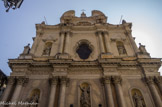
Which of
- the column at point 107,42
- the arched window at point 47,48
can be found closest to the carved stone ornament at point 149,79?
the column at point 107,42

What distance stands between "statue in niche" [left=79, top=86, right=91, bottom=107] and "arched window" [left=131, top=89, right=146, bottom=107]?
3.86 m

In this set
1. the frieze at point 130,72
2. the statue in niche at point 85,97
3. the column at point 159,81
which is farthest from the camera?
the frieze at point 130,72

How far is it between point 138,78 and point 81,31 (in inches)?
355

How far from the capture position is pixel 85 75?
1143cm

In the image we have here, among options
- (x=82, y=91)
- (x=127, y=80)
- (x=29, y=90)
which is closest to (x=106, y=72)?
(x=127, y=80)

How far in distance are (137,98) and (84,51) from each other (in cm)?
746

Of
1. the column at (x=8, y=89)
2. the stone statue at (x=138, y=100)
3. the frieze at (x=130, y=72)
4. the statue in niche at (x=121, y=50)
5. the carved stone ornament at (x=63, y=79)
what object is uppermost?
the statue in niche at (x=121, y=50)

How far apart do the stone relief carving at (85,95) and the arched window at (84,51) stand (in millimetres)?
3867

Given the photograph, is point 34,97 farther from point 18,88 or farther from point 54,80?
point 54,80

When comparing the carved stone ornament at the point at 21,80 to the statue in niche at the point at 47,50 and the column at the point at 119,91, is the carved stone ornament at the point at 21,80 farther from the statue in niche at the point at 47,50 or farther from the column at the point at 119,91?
the column at the point at 119,91

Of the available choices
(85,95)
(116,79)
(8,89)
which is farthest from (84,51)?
(8,89)

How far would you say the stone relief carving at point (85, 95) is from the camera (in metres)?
9.59

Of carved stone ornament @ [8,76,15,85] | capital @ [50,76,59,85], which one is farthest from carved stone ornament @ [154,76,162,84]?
carved stone ornament @ [8,76,15,85]

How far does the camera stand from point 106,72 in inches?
442
